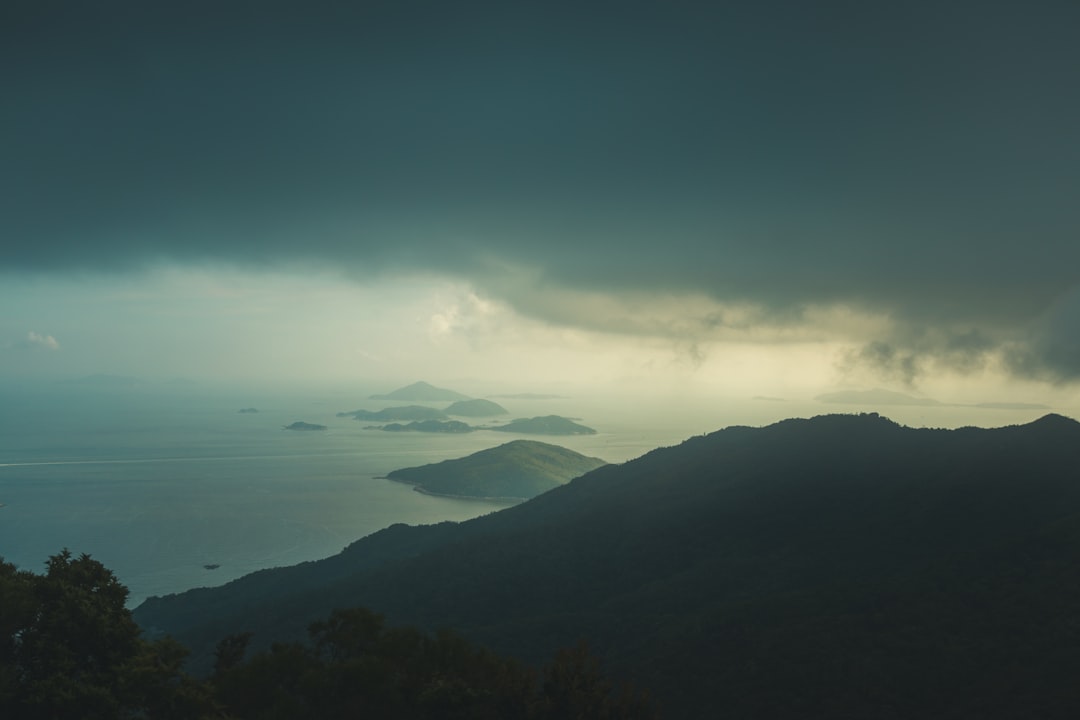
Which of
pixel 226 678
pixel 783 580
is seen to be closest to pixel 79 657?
pixel 226 678

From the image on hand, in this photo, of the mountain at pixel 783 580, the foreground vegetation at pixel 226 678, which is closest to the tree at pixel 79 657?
the foreground vegetation at pixel 226 678

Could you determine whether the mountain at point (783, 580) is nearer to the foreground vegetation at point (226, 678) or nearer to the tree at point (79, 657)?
the foreground vegetation at point (226, 678)

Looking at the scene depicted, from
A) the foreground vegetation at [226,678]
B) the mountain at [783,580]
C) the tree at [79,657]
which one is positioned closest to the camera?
the tree at [79,657]

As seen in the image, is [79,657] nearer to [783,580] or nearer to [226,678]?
[226,678]

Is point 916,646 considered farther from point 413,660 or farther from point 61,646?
point 61,646

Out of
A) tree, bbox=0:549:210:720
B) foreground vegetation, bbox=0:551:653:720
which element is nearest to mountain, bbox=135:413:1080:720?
foreground vegetation, bbox=0:551:653:720

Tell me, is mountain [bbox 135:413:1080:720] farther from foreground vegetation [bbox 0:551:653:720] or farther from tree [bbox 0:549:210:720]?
tree [bbox 0:549:210:720]
